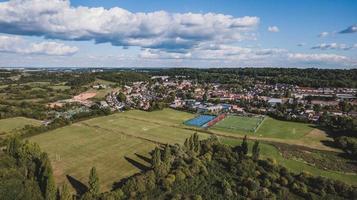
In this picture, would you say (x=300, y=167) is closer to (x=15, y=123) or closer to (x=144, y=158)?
(x=144, y=158)

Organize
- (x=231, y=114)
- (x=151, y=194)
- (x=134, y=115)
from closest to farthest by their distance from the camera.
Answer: (x=151, y=194)
(x=134, y=115)
(x=231, y=114)

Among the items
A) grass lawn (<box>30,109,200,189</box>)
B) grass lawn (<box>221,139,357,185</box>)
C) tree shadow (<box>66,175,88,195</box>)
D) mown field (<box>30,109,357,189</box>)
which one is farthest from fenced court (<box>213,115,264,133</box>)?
tree shadow (<box>66,175,88,195</box>)

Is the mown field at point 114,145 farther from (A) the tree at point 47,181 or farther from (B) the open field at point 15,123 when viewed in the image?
(B) the open field at point 15,123

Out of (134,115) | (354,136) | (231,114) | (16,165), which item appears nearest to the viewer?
(16,165)

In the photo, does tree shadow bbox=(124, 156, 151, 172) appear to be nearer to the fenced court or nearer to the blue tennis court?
the fenced court

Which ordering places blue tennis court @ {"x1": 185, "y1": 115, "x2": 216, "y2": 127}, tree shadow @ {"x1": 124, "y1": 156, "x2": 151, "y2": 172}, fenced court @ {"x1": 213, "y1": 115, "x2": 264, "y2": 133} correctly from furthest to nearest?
blue tennis court @ {"x1": 185, "y1": 115, "x2": 216, "y2": 127}, fenced court @ {"x1": 213, "y1": 115, "x2": 264, "y2": 133}, tree shadow @ {"x1": 124, "y1": 156, "x2": 151, "y2": 172}

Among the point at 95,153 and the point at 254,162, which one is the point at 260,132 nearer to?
the point at 254,162

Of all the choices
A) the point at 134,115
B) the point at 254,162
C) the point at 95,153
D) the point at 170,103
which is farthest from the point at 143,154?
the point at 170,103
